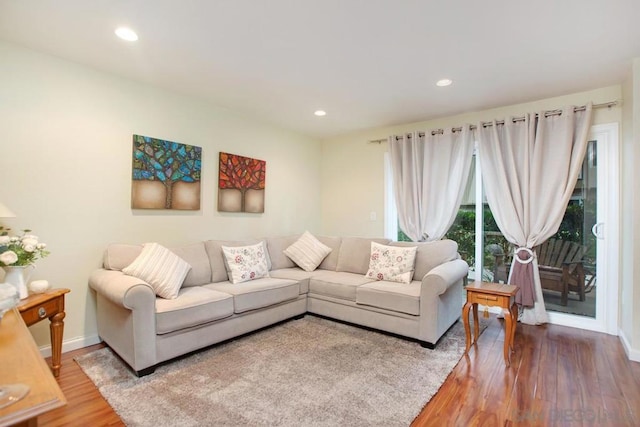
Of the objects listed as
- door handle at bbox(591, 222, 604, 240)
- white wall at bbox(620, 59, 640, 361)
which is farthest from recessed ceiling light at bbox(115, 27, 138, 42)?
door handle at bbox(591, 222, 604, 240)

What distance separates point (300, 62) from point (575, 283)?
3643mm

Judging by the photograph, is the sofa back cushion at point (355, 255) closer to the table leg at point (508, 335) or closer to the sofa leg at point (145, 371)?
the table leg at point (508, 335)

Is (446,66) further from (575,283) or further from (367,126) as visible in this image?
(575,283)

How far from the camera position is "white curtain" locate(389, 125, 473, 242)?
4.03m

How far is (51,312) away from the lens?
228 cm

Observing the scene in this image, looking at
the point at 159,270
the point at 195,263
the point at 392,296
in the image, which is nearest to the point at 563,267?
the point at 392,296

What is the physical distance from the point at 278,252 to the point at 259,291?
3.61ft

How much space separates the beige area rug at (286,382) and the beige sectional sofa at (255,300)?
15 cm

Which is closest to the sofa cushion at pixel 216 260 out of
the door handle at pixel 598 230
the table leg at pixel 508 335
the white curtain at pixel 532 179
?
the table leg at pixel 508 335

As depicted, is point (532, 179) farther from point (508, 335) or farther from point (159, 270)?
point (159, 270)

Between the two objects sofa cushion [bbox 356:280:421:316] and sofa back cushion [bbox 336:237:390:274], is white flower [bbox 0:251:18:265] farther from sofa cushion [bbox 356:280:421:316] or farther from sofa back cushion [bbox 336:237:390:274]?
sofa back cushion [bbox 336:237:390:274]

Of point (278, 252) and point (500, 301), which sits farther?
point (278, 252)

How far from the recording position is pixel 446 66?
2.79 meters

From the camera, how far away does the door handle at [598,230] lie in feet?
10.8
